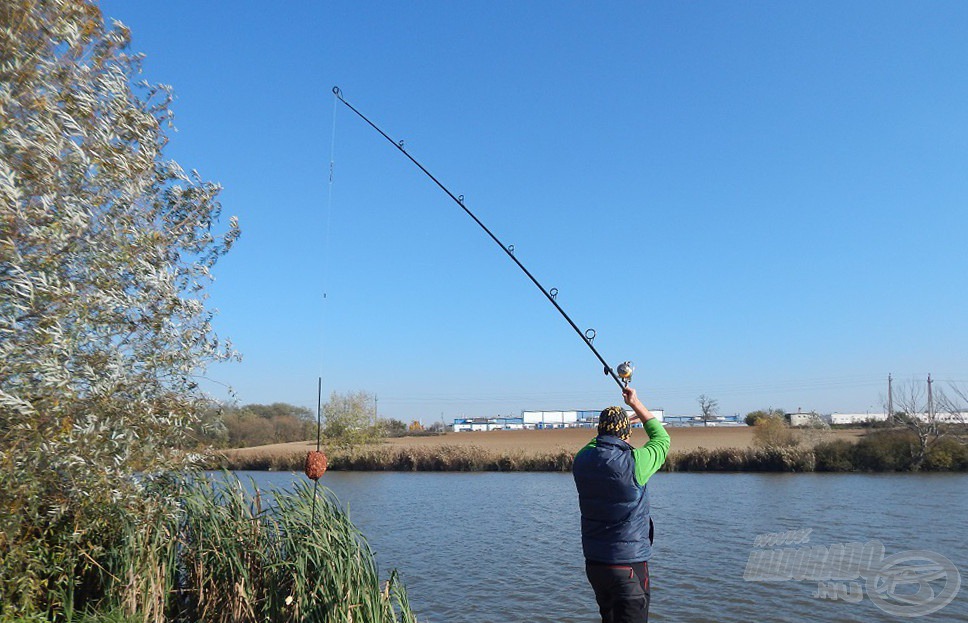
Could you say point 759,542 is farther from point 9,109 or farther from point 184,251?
point 9,109

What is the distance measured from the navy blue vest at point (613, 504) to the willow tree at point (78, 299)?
3593 millimetres

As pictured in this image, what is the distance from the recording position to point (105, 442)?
527 centimetres

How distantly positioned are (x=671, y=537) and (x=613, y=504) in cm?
1481

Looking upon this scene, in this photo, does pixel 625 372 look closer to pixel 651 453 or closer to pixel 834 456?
pixel 651 453

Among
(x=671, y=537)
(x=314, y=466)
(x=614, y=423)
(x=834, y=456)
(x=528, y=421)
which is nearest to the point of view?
(x=614, y=423)

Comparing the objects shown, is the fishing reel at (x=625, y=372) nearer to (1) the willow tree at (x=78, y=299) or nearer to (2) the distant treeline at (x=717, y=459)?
(1) the willow tree at (x=78, y=299)

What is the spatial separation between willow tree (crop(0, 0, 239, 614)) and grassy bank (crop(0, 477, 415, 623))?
10 cm

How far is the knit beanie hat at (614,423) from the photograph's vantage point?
4.84 meters

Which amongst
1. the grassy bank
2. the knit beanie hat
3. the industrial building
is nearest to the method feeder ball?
the grassy bank

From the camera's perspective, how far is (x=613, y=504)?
469cm

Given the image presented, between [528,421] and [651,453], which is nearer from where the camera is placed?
[651,453]

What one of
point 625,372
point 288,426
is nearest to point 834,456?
point 625,372

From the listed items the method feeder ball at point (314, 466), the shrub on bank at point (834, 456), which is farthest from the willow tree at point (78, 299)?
the shrub on bank at point (834, 456)

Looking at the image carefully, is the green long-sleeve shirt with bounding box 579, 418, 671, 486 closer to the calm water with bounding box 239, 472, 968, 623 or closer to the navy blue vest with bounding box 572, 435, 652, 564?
the navy blue vest with bounding box 572, 435, 652, 564
